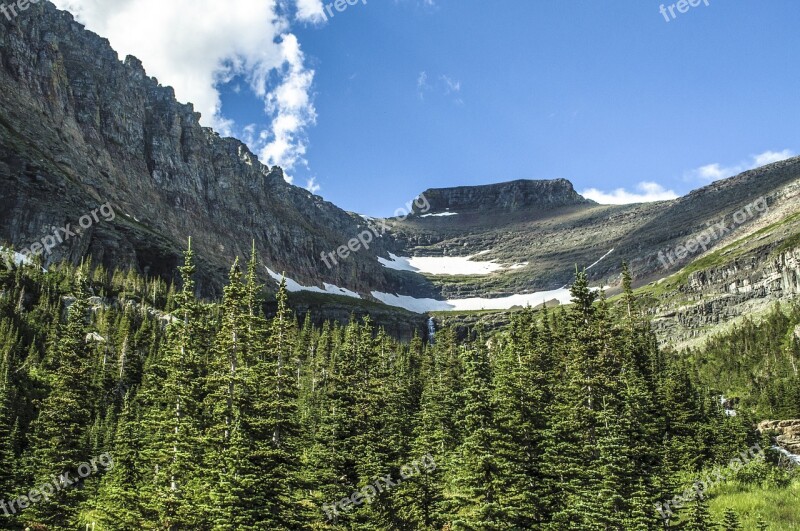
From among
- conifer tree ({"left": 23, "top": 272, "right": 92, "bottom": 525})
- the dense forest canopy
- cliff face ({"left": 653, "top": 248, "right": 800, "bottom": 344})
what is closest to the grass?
the dense forest canopy

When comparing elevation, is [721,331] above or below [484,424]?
above

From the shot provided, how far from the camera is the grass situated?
117ft

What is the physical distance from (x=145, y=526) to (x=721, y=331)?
6853 inches

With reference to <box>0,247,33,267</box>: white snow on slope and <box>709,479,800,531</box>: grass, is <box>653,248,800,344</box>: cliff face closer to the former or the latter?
<box>709,479,800,531</box>: grass

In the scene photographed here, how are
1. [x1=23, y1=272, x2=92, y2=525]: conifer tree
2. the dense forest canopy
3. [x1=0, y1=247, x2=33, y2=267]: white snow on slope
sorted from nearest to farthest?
the dense forest canopy → [x1=23, y1=272, x2=92, y2=525]: conifer tree → [x1=0, y1=247, x2=33, y2=267]: white snow on slope

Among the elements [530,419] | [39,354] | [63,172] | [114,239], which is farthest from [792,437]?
[63,172]

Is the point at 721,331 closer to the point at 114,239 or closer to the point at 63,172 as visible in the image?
the point at 114,239

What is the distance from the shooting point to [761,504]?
128 ft

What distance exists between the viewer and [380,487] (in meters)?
39.1

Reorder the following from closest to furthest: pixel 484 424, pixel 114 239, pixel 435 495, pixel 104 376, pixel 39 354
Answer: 1. pixel 484 424
2. pixel 435 495
3. pixel 104 376
4. pixel 39 354
5. pixel 114 239

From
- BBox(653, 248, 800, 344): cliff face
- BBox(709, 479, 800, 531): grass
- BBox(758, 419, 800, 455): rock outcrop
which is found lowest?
BBox(709, 479, 800, 531): grass

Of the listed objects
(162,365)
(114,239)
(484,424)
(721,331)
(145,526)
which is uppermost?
(114,239)

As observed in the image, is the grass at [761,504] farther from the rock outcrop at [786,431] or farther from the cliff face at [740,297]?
the cliff face at [740,297]

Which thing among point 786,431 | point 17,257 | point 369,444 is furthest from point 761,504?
point 17,257
